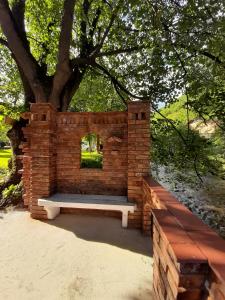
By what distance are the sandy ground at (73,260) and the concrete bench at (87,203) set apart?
0.90ft

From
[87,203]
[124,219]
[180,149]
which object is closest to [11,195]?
[87,203]

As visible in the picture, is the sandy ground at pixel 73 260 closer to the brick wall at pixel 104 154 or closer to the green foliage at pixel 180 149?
the brick wall at pixel 104 154

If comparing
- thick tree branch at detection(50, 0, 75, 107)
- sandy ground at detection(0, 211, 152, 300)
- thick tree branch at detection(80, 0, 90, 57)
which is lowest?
sandy ground at detection(0, 211, 152, 300)

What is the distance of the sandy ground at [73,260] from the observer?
2705mm

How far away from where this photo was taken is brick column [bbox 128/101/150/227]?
435cm

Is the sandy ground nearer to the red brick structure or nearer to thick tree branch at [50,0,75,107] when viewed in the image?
the red brick structure

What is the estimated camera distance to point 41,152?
4676 millimetres

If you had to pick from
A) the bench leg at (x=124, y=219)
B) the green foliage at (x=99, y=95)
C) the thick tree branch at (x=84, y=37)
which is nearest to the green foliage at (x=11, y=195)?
the bench leg at (x=124, y=219)

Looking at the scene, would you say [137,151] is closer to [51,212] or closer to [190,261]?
[51,212]

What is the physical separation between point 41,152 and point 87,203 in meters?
1.52

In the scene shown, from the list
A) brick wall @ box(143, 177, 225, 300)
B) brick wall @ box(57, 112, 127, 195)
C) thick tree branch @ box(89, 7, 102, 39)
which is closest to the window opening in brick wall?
brick wall @ box(57, 112, 127, 195)

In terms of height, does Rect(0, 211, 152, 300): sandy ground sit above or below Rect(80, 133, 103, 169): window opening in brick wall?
below

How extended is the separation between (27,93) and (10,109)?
1083mm

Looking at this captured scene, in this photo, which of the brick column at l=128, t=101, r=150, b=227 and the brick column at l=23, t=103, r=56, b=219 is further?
the brick column at l=23, t=103, r=56, b=219
